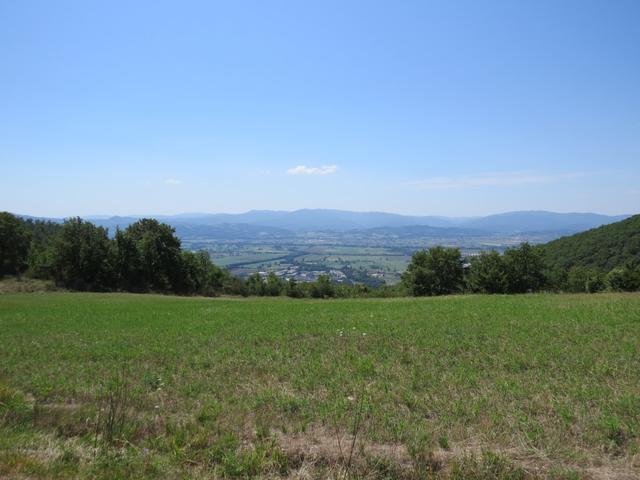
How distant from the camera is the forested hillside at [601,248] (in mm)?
74438

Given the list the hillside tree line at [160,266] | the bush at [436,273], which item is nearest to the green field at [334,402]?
the hillside tree line at [160,266]

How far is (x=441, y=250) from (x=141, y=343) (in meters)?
53.1

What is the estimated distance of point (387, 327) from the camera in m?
16.2

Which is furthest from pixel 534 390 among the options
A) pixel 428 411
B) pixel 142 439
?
pixel 142 439

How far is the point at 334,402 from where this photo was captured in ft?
26.0

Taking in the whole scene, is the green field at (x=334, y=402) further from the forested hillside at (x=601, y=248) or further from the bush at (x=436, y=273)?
the forested hillside at (x=601, y=248)

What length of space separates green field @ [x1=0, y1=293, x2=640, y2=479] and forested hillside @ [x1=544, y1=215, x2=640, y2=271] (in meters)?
69.3

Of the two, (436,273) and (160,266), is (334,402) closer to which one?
(436,273)

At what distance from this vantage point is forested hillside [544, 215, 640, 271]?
244 ft

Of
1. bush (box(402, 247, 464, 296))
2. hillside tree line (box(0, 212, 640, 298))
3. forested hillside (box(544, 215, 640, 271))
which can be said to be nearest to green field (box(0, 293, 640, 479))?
hillside tree line (box(0, 212, 640, 298))

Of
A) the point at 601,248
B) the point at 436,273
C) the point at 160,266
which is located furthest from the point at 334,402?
the point at 601,248

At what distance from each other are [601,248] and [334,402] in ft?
307

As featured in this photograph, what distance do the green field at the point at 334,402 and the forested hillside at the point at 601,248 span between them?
6934cm

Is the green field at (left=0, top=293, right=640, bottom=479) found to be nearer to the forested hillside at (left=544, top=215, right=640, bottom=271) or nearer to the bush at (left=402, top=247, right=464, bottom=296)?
the bush at (left=402, top=247, right=464, bottom=296)
